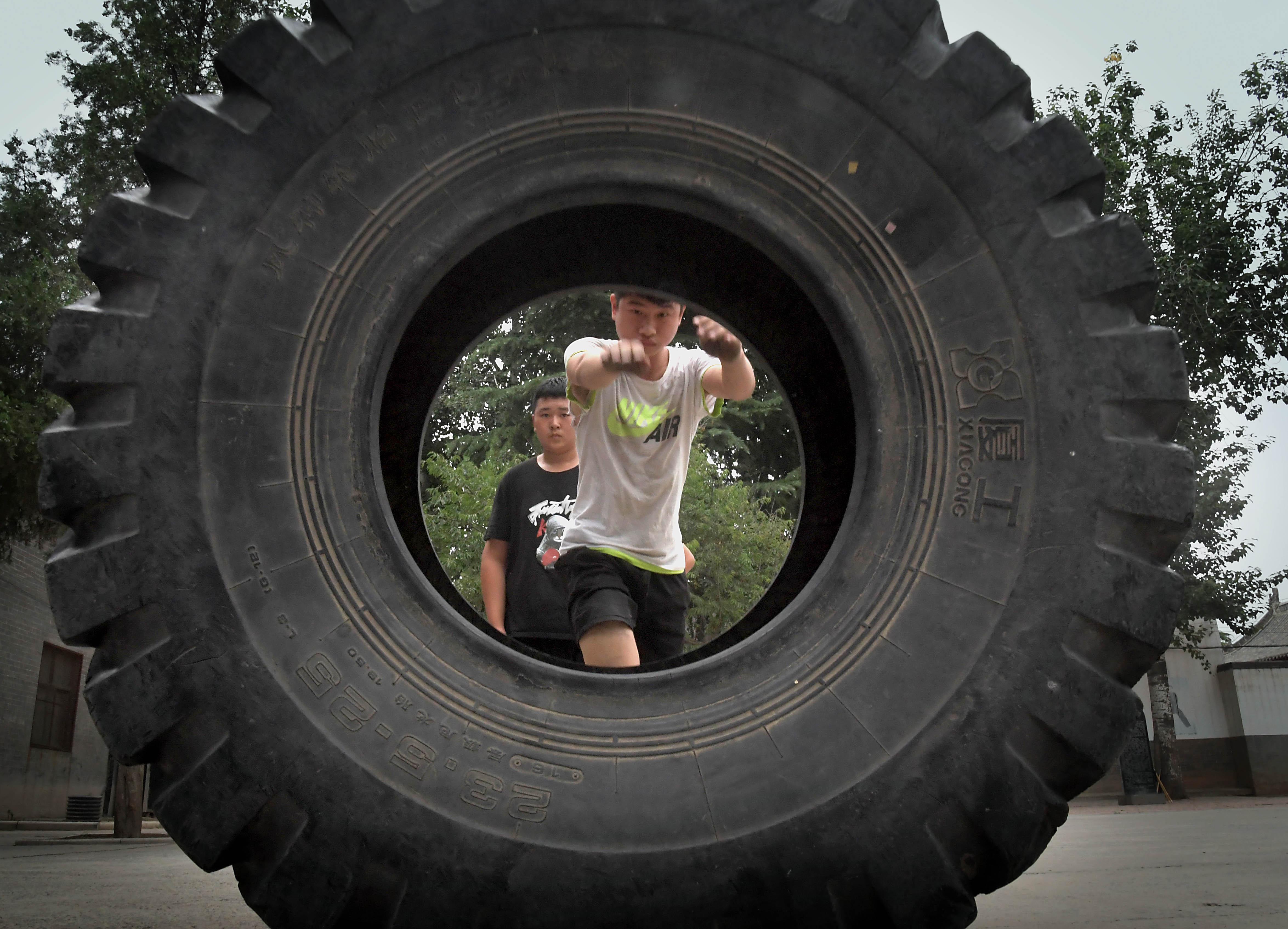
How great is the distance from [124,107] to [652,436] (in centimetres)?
1437

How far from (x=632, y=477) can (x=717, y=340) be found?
2.92 ft

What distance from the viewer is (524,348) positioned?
73.7 feet

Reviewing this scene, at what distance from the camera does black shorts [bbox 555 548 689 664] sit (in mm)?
3016

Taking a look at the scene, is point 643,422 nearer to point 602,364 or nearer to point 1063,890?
point 602,364

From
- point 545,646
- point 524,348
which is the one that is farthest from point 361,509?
point 524,348

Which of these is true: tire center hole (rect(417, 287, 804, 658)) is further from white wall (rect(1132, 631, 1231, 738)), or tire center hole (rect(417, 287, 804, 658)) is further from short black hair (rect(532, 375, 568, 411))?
white wall (rect(1132, 631, 1231, 738))

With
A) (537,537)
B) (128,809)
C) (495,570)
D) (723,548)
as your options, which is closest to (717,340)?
(537,537)

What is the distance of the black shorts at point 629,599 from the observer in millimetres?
3016

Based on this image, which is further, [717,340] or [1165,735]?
[1165,735]

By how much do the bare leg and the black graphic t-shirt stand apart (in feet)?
3.97

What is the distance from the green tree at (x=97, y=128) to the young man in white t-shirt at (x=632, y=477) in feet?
39.7

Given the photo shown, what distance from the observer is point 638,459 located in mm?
3117

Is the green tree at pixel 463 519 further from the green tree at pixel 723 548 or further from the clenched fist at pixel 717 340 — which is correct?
the clenched fist at pixel 717 340

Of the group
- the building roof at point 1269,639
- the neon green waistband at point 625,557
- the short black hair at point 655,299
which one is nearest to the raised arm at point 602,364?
the short black hair at point 655,299
